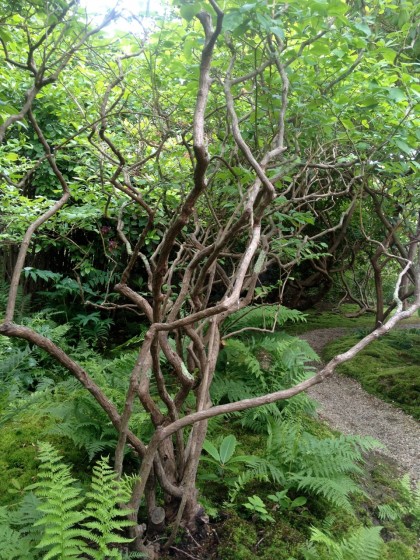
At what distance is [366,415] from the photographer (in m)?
5.21

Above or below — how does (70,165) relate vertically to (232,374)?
above

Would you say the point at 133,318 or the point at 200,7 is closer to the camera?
the point at 200,7

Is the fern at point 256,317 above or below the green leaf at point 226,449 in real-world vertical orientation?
above

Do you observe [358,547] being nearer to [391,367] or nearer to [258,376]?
[258,376]

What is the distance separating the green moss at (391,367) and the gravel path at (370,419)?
0.49 ft

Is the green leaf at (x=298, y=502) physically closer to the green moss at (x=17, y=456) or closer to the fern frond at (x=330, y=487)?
the fern frond at (x=330, y=487)

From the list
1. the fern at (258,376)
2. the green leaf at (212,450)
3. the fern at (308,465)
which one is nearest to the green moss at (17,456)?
the green leaf at (212,450)

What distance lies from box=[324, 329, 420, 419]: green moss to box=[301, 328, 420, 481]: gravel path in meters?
0.15

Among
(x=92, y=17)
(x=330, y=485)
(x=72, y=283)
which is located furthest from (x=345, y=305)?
(x=92, y=17)

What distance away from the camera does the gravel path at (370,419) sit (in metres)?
4.35

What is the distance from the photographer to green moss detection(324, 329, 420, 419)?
218 inches

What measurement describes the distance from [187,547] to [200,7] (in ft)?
8.58

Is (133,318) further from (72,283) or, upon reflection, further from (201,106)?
(201,106)

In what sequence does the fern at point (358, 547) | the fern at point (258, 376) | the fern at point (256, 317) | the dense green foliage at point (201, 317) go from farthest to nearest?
the fern at point (256, 317) < the fern at point (258, 376) < the fern at point (358, 547) < the dense green foliage at point (201, 317)
